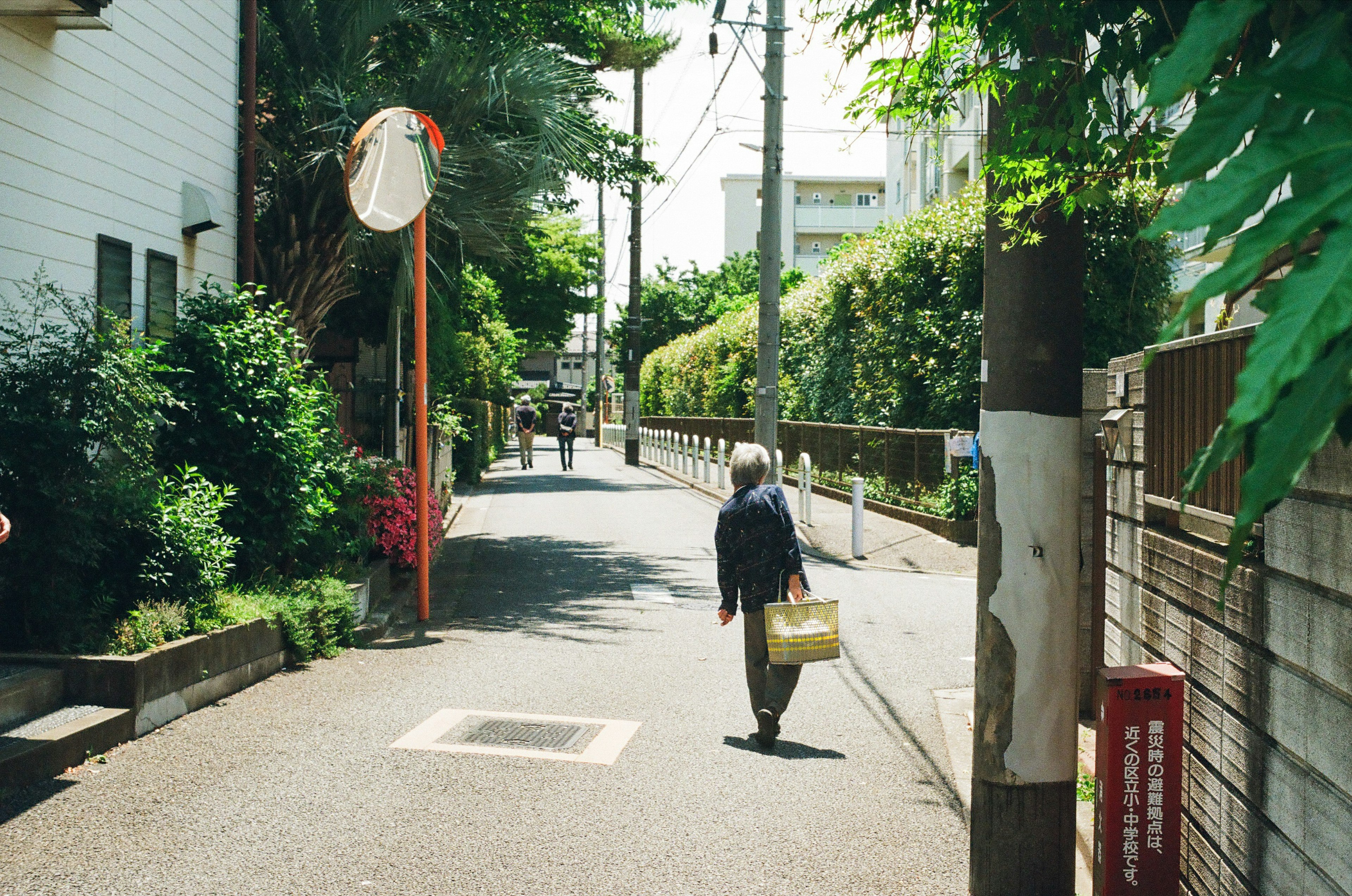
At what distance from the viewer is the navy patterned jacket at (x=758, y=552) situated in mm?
6590

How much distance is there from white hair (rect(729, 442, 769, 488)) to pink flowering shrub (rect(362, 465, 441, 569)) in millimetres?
4490

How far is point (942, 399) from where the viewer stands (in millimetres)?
17609

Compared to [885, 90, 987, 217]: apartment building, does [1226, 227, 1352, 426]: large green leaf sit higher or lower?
lower

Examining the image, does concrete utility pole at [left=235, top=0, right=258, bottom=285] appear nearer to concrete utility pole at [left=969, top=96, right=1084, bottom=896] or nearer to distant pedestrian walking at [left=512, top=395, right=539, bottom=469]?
concrete utility pole at [left=969, top=96, right=1084, bottom=896]

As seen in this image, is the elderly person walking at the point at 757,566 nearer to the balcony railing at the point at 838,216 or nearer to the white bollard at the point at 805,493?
the white bollard at the point at 805,493

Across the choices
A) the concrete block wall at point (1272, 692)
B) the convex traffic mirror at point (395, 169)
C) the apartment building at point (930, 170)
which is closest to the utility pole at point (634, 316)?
the apartment building at point (930, 170)

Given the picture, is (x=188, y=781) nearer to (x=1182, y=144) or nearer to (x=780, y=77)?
(x=1182, y=144)

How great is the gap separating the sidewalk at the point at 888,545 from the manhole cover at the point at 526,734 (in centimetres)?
781

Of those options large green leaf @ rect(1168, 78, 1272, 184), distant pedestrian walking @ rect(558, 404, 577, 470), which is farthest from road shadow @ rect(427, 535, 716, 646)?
distant pedestrian walking @ rect(558, 404, 577, 470)

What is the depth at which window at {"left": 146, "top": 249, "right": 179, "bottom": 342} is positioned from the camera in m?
9.88

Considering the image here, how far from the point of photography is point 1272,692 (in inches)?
126

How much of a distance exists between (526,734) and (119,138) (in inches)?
248

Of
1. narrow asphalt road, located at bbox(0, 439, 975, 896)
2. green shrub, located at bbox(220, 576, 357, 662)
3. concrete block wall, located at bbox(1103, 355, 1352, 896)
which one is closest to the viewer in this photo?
concrete block wall, located at bbox(1103, 355, 1352, 896)

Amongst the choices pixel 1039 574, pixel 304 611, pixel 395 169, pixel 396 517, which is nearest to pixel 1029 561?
pixel 1039 574
